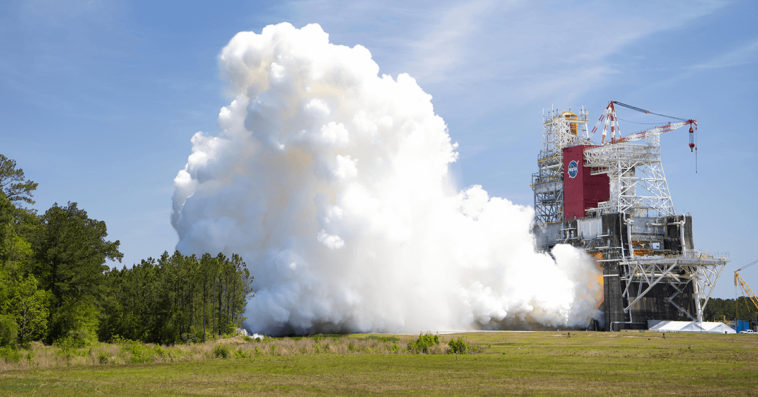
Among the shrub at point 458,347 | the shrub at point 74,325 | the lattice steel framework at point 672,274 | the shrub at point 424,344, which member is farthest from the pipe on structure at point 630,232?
the shrub at point 74,325

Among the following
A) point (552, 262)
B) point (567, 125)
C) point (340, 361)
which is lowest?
point (340, 361)

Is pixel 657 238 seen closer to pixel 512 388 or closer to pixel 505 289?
pixel 505 289

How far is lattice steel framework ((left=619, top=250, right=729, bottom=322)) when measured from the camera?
97.6 meters

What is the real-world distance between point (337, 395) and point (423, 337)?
31362 mm

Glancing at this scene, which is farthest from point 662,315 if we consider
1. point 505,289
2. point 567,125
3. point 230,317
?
point 230,317

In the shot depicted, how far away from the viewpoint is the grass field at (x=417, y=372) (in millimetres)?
34188

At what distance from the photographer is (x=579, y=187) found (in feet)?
389

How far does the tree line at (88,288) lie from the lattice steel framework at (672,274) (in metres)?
55.7

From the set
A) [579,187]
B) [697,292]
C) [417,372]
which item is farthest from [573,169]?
[417,372]

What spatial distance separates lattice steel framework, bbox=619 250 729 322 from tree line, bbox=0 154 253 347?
183 ft

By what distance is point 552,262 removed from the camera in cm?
10756

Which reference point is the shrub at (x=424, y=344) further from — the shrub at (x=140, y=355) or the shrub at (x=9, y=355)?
the shrub at (x=9, y=355)

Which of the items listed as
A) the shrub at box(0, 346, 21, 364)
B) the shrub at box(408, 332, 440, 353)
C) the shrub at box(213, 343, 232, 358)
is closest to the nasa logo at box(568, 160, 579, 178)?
the shrub at box(408, 332, 440, 353)

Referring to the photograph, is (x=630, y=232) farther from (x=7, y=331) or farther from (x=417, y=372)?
(x=7, y=331)
